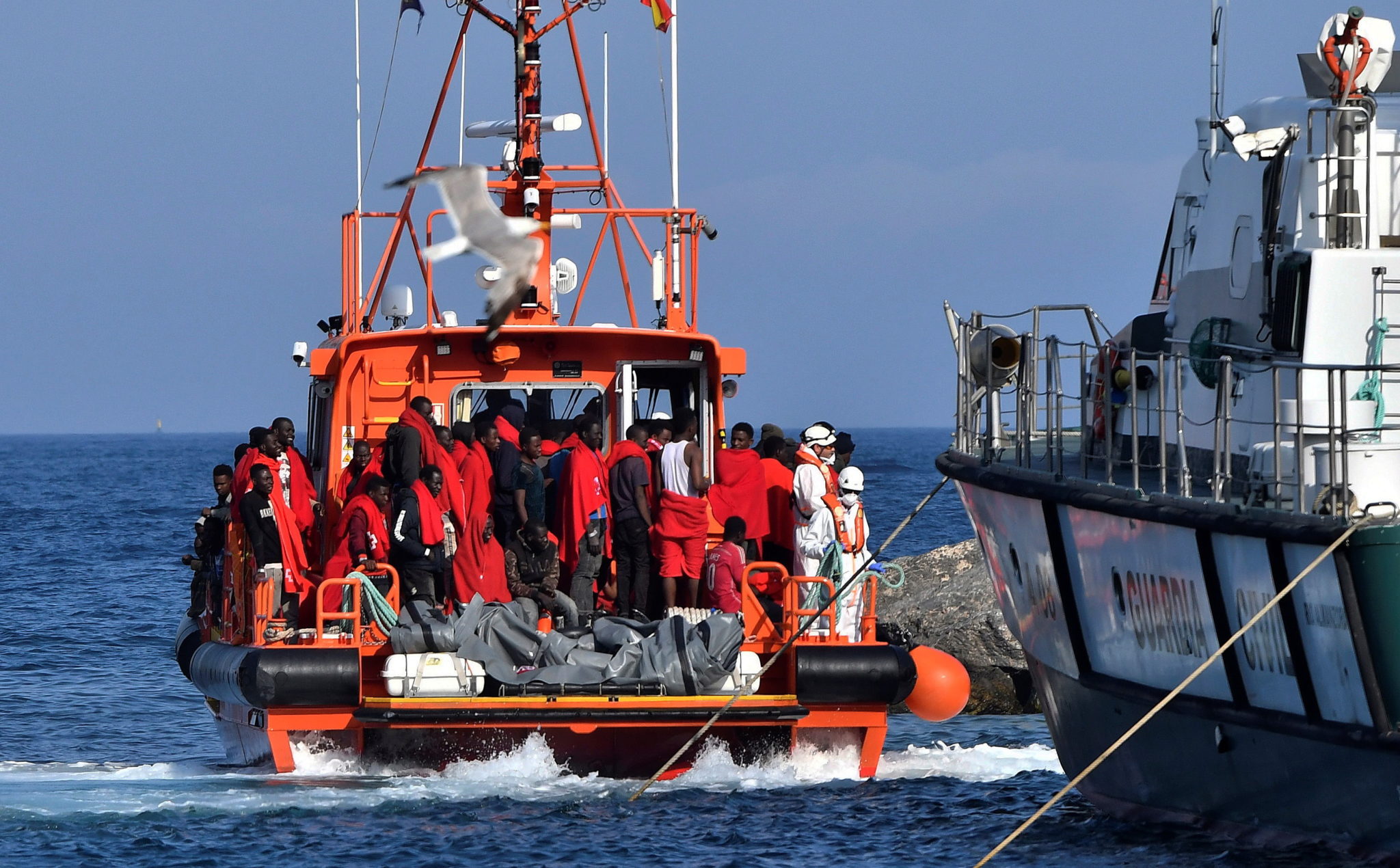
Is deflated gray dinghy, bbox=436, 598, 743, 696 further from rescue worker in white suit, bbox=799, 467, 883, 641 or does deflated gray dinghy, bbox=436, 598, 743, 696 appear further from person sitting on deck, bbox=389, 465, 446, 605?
rescue worker in white suit, bbox=799, 467, 883, 641

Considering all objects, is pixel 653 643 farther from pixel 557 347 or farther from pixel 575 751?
pixel 557 347

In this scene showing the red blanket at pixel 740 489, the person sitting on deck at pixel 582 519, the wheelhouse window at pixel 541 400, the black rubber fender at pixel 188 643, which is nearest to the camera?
the person sitting on deck at pixel 582 519

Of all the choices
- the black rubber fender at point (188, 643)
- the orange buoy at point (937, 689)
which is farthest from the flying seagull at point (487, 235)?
the black rubber fender at point (188, 643)

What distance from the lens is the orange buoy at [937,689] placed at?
1144 centimetres

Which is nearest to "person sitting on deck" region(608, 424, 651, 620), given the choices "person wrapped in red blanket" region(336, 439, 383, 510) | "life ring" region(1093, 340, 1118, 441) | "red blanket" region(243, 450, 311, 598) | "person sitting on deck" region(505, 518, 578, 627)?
"person sitting on deck" region(505, 518, 578, 627)

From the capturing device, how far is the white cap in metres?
11.6

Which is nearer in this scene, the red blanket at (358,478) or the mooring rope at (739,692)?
the mooring rope at (739,692)

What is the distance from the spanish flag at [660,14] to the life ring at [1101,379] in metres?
4.02

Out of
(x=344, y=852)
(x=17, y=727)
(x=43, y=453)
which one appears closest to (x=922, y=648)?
(x=344, y=852)

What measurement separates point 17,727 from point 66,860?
6543mm

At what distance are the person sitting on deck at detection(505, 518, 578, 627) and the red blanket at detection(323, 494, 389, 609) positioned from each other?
798 millimetres

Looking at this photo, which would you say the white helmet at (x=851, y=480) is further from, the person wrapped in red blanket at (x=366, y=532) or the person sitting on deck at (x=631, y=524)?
the person wrapped in red blanket at (x=366, y=532)

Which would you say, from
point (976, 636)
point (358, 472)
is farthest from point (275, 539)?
point (976, 636)

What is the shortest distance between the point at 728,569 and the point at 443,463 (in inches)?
70.9
